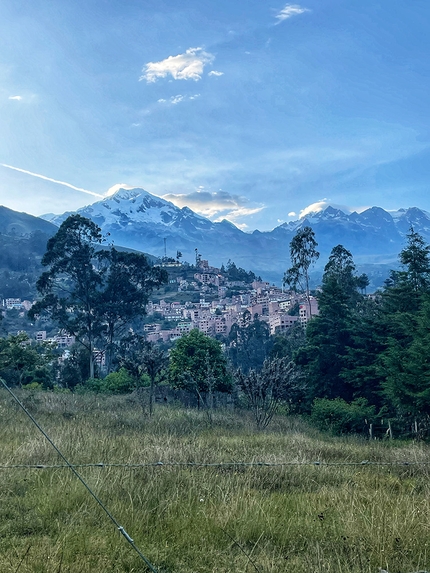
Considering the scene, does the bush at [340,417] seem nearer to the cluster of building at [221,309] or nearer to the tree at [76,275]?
the tree at [76,275]

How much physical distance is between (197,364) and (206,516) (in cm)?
1571

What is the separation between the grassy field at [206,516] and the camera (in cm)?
273

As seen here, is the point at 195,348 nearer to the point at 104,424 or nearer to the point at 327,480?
the point at 104,424

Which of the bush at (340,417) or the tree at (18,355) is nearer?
the bush at (340,417)

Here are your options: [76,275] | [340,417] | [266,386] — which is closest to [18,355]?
[266,386]

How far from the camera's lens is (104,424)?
7.97 meters

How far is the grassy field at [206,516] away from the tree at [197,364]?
1349 centimetres

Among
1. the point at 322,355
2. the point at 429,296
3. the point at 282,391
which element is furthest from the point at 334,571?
the point at 322,355

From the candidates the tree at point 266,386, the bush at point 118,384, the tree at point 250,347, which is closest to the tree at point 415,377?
the tree at point 266,386

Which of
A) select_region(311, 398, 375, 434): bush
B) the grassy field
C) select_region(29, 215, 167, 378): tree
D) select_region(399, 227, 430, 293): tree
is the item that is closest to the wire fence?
the grassy field

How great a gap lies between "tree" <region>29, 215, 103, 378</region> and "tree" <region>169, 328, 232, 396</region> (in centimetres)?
1305

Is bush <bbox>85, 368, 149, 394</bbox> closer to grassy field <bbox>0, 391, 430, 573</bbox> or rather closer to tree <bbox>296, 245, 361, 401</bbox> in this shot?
tree <bbox>296, 245, 361, 401</bbox>

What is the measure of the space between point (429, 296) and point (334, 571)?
14715mm

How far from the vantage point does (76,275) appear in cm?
3262
